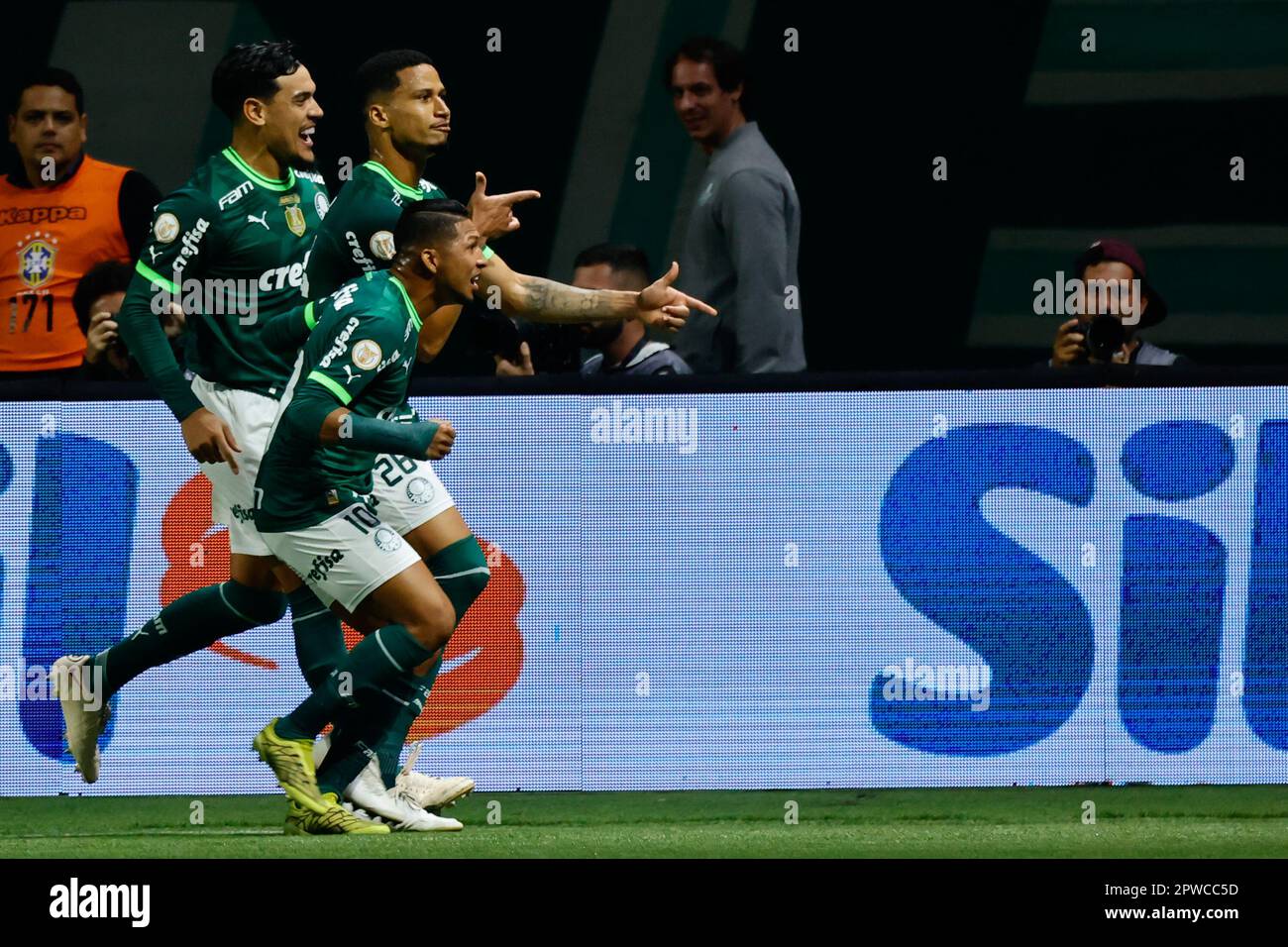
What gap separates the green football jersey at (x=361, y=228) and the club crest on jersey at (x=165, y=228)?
415mm

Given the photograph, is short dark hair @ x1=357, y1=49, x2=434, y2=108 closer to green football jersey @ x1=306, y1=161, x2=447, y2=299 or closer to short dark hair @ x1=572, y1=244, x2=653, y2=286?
green football jersey @ x1=306, y1=161, x2=447, y2=299

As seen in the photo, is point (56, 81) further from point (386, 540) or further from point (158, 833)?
point (158, 833)

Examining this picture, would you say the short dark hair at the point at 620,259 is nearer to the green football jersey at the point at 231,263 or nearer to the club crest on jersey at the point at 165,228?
the green football jersey at the point at 231,263

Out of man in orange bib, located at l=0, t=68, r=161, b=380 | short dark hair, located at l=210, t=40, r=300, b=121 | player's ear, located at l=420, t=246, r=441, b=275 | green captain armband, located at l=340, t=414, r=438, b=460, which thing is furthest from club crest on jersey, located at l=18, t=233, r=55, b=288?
green captain armband, located at l=340, t=414, r=438, b=460

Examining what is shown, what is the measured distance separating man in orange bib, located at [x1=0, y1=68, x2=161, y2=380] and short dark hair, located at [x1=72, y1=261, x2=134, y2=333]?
0.65 feet

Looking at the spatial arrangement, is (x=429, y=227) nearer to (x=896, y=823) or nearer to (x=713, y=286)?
(x=713, y=286)

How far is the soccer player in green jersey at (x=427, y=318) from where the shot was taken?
779 cm

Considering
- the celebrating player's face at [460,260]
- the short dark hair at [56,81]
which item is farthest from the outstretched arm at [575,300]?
the short dark hair at [56,81]

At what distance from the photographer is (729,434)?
8.45m

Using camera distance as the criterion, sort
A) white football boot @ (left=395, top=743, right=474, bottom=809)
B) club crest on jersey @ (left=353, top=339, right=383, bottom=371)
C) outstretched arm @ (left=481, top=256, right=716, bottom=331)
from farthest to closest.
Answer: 1. white football boot @ (left=395, top=743, right=474, bottom=809)
2. outstretched arm @ (left=481, top=256, right=716, bottom=331)
3. club crest on jersey @ (left=353, top=339, right=383, bottom=371)

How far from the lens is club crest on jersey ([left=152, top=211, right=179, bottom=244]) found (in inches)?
315

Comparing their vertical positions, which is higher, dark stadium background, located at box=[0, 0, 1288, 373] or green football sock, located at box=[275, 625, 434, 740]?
dark stadium background, located at box=[0, 0, 1288, 373]

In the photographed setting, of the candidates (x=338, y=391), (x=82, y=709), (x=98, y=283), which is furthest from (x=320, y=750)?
(x=98, y=283)
